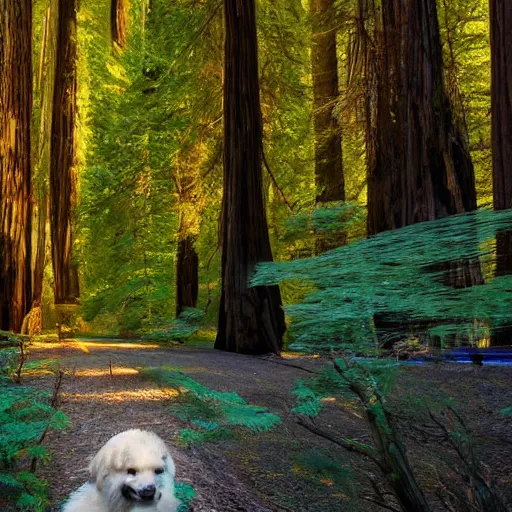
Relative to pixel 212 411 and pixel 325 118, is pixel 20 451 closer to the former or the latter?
pixel 212 411

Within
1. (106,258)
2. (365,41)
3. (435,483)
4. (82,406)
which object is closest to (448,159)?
(365,41)

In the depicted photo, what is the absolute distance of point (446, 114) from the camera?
783cm

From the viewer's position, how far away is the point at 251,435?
454 cm

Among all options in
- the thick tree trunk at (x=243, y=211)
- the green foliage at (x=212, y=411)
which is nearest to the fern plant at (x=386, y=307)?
the green foliage at (x=212, y=411)

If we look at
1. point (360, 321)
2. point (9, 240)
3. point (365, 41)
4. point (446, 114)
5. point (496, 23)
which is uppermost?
point (365, 41)

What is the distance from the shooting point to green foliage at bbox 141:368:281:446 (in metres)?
3.01

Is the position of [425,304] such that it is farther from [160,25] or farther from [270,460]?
[160,25]

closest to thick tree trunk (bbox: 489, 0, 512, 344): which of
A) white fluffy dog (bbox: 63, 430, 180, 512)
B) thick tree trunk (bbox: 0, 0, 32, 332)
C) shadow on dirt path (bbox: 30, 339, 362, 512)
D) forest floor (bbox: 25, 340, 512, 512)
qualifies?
forest floor (bbox: 25, 340, 512, 512)

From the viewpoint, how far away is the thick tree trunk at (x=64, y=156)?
14305 mm

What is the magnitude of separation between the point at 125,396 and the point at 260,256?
5050 mm

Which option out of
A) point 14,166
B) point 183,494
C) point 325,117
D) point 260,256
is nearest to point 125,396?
point 183,494

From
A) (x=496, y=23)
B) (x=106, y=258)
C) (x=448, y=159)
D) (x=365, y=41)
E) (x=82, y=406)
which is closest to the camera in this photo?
(x=82, y=406)

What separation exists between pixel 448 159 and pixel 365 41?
278 cm

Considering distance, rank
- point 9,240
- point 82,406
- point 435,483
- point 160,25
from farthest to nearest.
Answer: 1. point 160,25
2. point 9,240
3. point 82,406
4. point 435,483
